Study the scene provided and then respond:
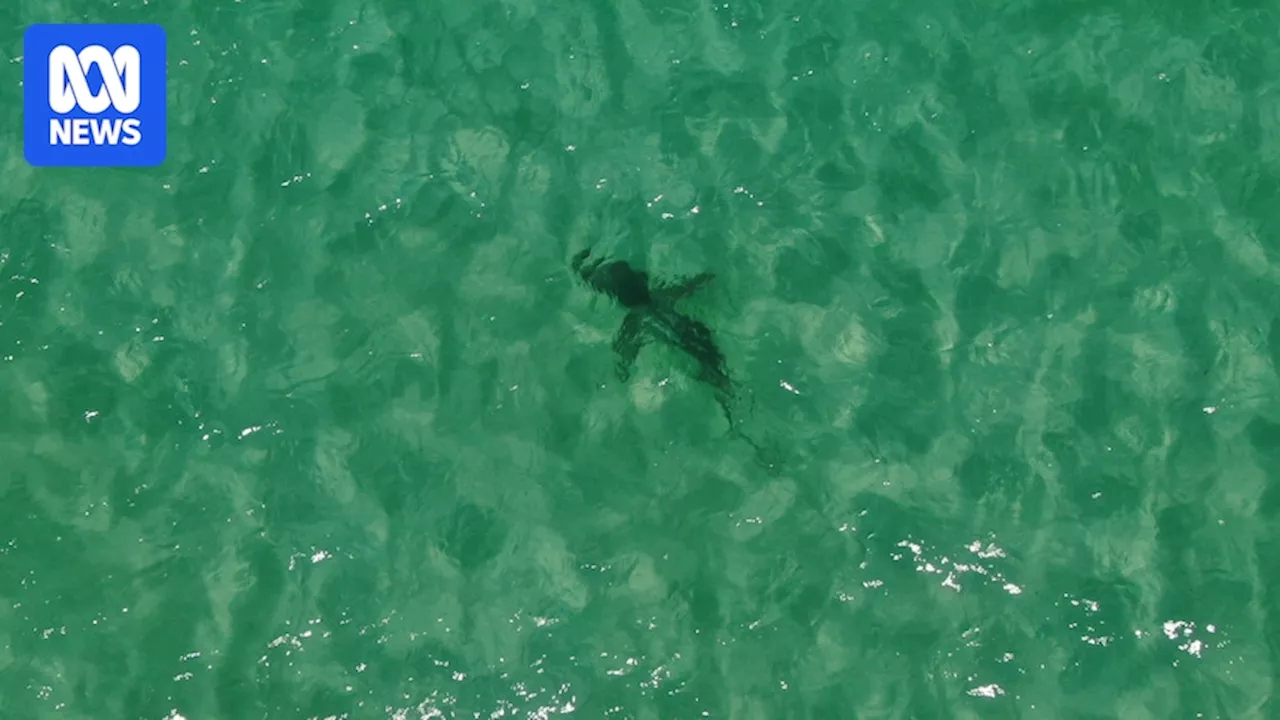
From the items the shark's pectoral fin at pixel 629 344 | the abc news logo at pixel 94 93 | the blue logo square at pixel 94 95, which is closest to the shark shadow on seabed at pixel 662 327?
the shark's pectoral fin at pixel 629 344

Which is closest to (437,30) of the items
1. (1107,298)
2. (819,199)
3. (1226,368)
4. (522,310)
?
(522,310)

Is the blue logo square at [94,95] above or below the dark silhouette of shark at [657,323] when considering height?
above

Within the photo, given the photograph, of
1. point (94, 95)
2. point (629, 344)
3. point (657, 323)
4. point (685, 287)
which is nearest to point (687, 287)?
point (685, 287)

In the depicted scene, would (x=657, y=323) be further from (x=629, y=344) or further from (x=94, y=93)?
(x=94, y=93)

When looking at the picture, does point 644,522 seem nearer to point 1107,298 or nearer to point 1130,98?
point 1107,298

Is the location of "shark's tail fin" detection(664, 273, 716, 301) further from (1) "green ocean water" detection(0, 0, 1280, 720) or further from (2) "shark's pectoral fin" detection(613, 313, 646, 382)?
(2) "shark's pectoral fin" detection(613, 313, 646, 382)

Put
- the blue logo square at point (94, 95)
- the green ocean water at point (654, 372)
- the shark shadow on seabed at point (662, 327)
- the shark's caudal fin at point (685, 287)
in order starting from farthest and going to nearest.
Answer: the blue logo square at point (94, 95), the shark's caudal fin at point (685, 287), the shark shadow on seabed at point (662, 327), the green ocean water at point (654, 372)

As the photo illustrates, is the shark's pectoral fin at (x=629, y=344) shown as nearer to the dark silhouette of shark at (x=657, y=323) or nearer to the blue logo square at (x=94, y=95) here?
the dark silhouette of shark at (x=657, y=323)
